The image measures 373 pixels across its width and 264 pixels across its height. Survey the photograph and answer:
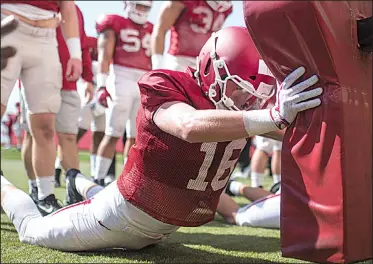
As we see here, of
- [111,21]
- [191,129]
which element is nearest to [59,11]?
[111,21]

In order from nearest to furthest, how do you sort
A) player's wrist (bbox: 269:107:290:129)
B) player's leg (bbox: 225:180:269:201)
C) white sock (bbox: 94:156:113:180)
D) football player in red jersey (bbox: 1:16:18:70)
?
player's wrist (bbox: 269:107:290:129) < football player in red jersey (bbox: 1:16:18:70) < player's leg (bbox: 225:180:269:201) < white sock (bbox: 94:156:113:180)

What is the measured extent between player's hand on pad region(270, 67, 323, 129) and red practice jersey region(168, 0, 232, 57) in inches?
95.5

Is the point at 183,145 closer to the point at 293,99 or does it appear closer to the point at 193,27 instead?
the point at 293,99

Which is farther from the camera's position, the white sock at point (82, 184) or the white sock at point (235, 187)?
the white sock at point (235, 187)

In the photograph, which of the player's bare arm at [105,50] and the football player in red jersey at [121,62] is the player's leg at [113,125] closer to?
the football player in red jersey at [121,62]

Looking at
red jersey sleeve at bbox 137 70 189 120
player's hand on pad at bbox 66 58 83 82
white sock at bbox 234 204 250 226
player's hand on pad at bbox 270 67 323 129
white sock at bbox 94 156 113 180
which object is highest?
player's hand on pad at bbox 270 67 323 129

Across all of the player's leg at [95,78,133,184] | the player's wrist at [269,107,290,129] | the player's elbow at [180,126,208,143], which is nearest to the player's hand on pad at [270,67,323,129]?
the player's wrist at [269,107,290,129]

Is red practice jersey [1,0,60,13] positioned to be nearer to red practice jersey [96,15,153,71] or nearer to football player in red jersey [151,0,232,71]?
football player in red jersey [151,0,232,71]

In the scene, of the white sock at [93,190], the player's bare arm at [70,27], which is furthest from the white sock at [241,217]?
the player's bare arm at [70,27]

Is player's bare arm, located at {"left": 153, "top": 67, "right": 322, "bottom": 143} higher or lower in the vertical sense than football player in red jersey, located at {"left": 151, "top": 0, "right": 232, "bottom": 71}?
higher

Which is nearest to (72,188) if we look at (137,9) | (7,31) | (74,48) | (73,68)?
(73,68)

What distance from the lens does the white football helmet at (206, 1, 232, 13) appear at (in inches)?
138

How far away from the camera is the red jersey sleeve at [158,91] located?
4.60 ft

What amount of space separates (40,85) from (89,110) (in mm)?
2348
